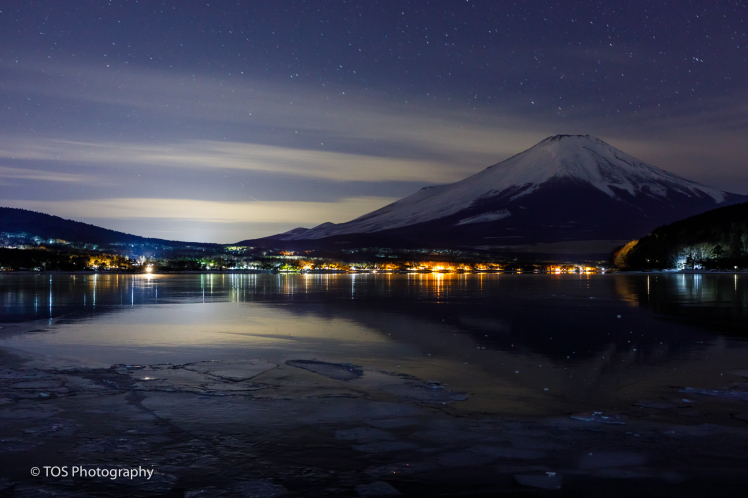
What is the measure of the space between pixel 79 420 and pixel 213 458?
9.79 ft

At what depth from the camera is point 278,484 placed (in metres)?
7.60

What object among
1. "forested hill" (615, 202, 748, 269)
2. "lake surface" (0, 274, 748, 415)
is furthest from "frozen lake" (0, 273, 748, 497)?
"forested hill" (615, 202, 748, 269)

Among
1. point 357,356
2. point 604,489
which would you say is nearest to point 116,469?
point 604,489

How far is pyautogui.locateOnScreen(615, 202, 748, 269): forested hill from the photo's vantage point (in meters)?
135

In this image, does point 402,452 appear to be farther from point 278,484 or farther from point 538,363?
point 538,363

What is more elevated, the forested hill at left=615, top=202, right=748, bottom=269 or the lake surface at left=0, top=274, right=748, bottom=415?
the forested hill at left=615, top=202, right=748, bottom=269

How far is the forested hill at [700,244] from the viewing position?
135m

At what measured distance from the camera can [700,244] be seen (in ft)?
470

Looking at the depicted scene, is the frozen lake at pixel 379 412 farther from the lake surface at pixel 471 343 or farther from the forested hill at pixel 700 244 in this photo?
the forested hill at pixel 700 244

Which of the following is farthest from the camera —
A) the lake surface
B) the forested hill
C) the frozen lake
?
the forested hill

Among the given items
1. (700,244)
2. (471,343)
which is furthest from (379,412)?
(700,244)

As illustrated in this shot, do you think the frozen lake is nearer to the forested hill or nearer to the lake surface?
the lake surface

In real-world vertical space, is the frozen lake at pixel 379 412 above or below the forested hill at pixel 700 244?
below

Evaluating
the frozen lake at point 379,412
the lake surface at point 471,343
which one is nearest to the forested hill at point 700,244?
the lake surface at point 471,343
